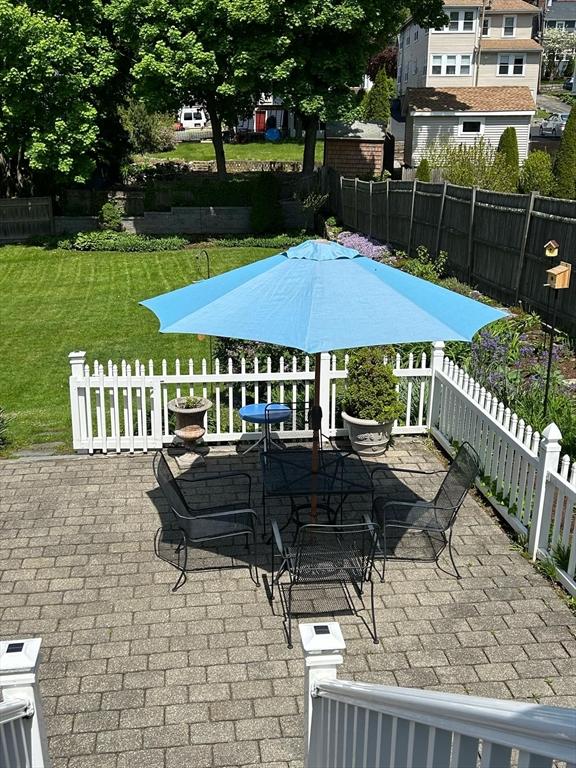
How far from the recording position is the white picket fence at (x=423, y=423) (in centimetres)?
598

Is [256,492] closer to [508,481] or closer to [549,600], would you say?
[508,481]

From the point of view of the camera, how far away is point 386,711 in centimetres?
204

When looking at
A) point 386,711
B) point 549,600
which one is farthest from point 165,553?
point 386,711

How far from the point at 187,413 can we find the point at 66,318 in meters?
8.68

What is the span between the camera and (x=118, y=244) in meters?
25.5

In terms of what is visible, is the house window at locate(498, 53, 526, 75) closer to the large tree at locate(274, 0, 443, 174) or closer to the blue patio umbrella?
the large tree at locate(274, 0, 443, 174)

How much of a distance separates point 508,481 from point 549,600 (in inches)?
57.8

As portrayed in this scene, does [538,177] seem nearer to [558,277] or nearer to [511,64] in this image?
[558,277]

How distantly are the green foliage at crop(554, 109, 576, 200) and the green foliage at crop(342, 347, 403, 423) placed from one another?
22641 mm

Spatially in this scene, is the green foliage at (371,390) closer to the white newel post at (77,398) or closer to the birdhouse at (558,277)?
the birdhouse at (558,277)

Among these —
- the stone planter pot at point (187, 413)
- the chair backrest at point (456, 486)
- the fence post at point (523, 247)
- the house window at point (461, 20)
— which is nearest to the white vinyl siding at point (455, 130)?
the house window at point (461, 20)

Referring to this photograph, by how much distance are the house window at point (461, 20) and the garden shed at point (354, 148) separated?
721 inches

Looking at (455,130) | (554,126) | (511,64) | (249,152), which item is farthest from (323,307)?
(554,126)

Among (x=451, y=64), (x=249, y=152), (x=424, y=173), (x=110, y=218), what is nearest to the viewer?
(x=424, y=173)
